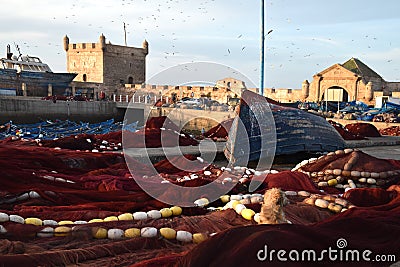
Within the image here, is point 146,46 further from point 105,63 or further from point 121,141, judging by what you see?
point 121,141

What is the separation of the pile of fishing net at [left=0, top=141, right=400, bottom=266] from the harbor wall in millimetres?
21909

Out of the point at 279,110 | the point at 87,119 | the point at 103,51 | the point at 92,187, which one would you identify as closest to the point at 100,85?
the point at 103,51

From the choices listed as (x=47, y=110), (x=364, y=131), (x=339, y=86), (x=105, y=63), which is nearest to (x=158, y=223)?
(x=364, y=131)

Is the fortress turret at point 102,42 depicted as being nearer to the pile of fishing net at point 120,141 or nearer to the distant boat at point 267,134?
the pile of fishing net at point 120,141

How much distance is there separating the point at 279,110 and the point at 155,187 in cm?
441

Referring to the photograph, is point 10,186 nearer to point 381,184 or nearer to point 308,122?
point 381,184

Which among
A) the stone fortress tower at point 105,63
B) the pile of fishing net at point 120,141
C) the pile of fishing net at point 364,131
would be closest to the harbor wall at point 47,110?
the stone fortress tower at point 105,63

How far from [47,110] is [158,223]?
2570 cm

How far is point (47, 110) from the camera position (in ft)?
89.1

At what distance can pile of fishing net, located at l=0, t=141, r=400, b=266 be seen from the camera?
2.39 meters

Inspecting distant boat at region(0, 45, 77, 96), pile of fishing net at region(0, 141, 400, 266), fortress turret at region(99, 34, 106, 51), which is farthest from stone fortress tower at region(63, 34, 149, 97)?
pile of fishing net at region(0, 141, 400, 266)

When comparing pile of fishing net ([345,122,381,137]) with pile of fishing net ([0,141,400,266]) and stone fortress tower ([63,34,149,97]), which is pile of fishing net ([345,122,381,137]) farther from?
stone fortress tower ([63,34,149,97])

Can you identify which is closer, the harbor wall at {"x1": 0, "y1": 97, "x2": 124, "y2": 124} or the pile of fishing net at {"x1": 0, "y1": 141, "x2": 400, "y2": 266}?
the pile of fishing net at {"x1": 0, "y1": 141, "x2": 400, "y2": 266}

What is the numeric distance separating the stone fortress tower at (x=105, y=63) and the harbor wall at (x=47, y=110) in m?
14.3
